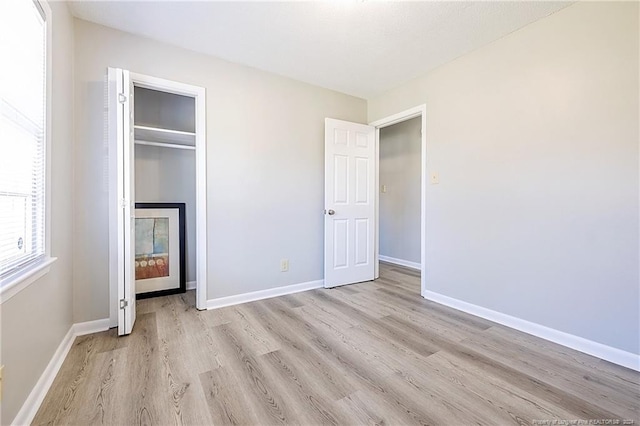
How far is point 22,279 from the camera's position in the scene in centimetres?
123

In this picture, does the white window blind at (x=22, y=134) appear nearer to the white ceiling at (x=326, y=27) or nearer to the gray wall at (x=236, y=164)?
the gray wall at (x=236, y=164)

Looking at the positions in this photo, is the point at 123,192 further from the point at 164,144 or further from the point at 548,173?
the point at 548,173

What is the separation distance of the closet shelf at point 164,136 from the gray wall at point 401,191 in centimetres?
328

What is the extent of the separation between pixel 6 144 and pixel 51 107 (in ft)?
2.05

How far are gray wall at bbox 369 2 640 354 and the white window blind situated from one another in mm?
3108

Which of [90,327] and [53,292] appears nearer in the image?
[53,292]

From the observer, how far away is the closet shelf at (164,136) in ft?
8.82

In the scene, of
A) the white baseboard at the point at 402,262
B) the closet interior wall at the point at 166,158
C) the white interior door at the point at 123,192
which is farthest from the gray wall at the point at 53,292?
the white baseboard at the point at 402,262

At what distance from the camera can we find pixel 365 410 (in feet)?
4.54

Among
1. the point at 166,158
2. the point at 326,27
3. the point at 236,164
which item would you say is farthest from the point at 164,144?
the point at 326,27

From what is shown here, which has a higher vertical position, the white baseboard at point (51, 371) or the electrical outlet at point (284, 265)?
the electrical outlet at point (284, 265)

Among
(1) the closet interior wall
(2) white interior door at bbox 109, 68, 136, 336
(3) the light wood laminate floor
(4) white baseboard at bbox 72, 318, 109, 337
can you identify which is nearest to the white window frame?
(2) white interior door at bbox 109, 68, 136, 336

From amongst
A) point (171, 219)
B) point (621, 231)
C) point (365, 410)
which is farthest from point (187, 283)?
point (621, 231)

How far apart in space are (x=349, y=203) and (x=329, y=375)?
216cm
